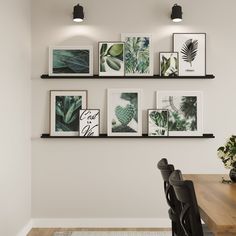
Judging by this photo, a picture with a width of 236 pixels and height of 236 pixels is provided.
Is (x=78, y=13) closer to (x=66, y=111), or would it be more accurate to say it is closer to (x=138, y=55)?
(x=138, y=55)

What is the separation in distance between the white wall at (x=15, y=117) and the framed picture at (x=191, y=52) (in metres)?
1.60

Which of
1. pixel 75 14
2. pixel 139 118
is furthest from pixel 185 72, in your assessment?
pixel 75 14

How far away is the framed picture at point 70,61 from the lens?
15.2 feet

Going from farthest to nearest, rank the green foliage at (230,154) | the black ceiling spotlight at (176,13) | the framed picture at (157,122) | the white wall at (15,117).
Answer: the framed picture at (157,122), the black ceiling spotlight at (176,13), the white wall at (15,117), the green foliage at (230,154)

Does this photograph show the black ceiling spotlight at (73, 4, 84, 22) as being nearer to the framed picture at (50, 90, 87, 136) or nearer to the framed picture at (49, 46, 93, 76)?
the framed picture at (49, 46, 93, 76)

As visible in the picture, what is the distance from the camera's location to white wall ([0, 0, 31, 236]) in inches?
142

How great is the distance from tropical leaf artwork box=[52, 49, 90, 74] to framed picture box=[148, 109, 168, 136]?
33.0 inches

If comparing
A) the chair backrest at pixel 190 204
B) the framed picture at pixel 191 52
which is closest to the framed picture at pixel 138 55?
the framed picture at pixel 191 52

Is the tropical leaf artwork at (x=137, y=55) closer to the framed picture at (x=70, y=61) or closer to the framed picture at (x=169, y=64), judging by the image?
the framed picture at (x=169, y=64)

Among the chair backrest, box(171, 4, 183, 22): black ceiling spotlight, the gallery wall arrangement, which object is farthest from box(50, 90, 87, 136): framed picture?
the chair backrest

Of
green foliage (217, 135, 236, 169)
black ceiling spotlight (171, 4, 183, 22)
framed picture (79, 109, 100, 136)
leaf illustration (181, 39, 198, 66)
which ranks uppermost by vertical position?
black ceiling spotlight (171, 4, 183, 22)

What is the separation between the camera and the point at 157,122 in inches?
181

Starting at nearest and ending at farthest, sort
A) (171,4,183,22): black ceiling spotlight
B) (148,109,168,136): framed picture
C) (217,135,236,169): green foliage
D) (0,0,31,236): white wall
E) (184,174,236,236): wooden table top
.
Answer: (184,174,236,236): wooden table top
(217,135,236,169): green foliage
(0,0,31,236): white wall
(171,4,183,22): black ceiling spotlight
(148,109,168,136): framed picture

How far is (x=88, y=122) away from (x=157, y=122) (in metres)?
0.74
